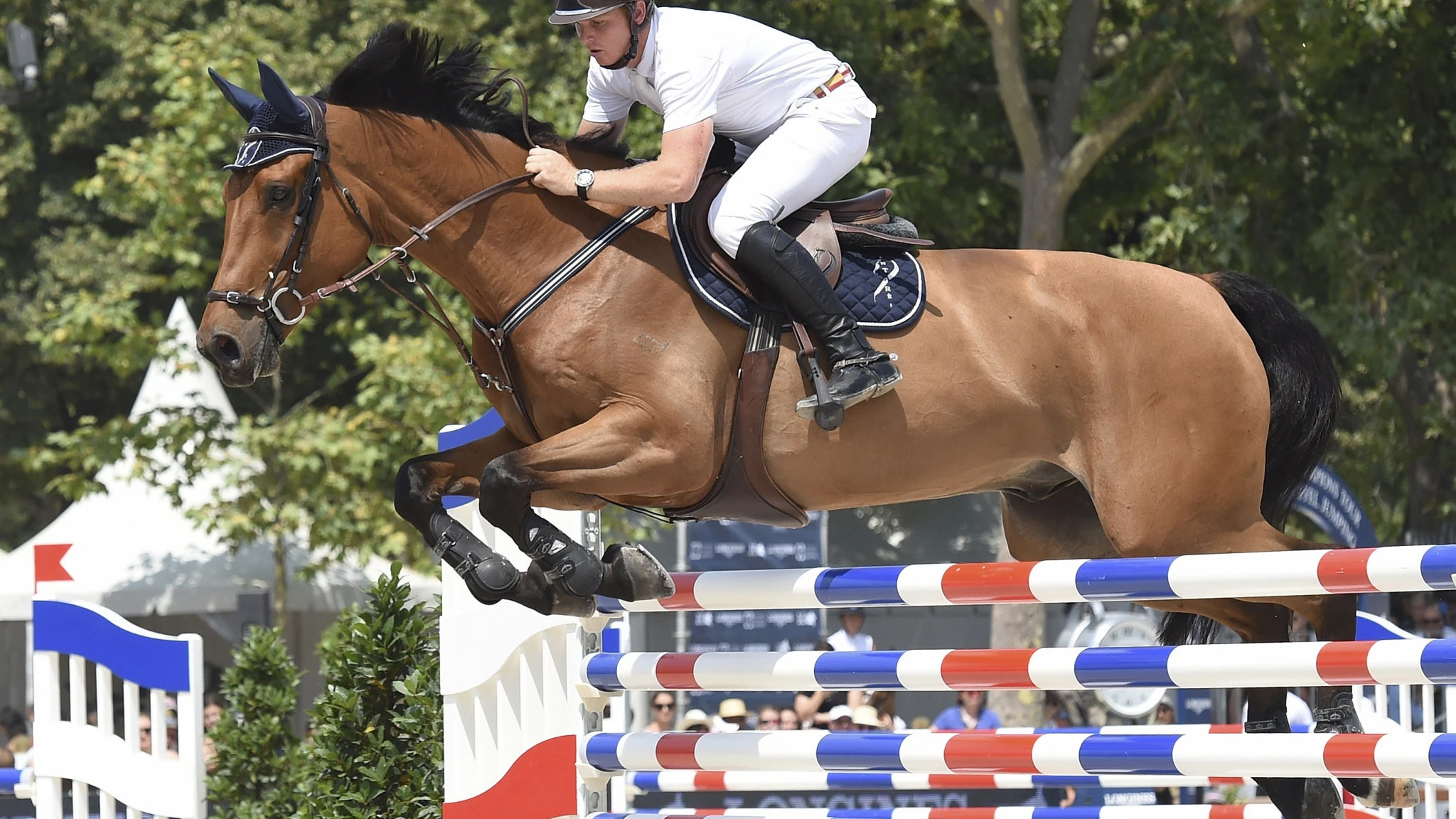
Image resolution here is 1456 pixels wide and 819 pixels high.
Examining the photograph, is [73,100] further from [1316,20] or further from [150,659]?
[150,659]

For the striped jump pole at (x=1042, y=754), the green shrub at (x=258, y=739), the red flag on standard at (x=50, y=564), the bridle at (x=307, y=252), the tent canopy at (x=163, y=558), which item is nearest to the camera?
the striped jump pole at (x=1042, y=754)

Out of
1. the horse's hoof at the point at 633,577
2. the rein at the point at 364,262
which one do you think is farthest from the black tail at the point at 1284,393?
→ the rein at the point at 364,262

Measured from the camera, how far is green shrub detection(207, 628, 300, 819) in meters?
5.71

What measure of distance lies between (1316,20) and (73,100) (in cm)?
1382

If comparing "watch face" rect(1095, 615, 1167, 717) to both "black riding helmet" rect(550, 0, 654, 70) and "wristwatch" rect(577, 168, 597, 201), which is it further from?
"black riding helmet" rect(550, 0, 654, 70)

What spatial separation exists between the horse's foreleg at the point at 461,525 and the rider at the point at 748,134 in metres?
0.78

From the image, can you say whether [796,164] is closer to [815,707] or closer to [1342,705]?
[1342,705]

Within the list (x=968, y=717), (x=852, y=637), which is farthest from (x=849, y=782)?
(x=852, y=637)

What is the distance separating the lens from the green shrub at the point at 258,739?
5707mm

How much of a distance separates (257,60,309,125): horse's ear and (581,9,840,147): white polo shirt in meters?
0.80

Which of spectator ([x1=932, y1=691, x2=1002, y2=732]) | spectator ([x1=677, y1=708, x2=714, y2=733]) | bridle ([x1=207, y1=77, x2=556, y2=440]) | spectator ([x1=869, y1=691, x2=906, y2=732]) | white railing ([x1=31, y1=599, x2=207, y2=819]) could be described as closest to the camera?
bridle ([x1=207, y1=77, x2=556, y2=440])

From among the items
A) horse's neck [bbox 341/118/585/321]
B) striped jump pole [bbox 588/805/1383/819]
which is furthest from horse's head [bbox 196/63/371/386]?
striped jump pole [bbox 588/805/1383/819]

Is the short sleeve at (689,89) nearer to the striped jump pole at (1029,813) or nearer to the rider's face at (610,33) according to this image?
the rider's face at (610,33)

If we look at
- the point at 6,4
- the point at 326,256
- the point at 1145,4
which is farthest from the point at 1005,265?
the point at 6,4
